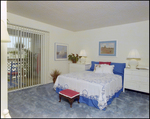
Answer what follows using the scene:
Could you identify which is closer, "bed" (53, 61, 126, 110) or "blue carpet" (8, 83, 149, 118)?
"blue carpet" (8, 83, 149, 118)

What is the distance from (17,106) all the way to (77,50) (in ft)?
12.3

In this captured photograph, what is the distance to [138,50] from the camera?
3.84 metres

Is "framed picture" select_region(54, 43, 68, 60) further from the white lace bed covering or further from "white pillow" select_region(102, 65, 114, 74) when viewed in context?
"white pillow" select_region(102, 65, 114, 74)

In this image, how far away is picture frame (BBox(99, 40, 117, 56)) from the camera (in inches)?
173

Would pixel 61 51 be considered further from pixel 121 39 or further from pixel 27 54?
pixel 121 39

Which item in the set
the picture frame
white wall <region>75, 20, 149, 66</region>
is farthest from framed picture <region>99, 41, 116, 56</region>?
white wall <region>75, 20, 149, 66</region>


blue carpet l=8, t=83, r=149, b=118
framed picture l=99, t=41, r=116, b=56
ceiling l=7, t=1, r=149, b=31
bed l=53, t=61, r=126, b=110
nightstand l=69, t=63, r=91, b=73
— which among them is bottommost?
blue carpet l=8, t=83, r=149, b=118

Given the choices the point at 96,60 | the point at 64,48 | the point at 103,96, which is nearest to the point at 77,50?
the point at 64,48

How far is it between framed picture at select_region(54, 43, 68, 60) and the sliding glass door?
75 centimetres

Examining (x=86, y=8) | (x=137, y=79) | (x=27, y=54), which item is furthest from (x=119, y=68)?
(x=27, y=54)

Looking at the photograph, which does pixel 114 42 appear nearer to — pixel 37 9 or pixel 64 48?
pixel 64 48

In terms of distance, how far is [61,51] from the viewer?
497 centimetres

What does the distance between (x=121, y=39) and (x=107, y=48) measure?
645mm

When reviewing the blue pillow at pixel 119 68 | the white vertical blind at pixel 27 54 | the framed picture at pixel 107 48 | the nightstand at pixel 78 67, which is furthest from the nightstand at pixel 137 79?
the white vertical blind at pixel 27 54
